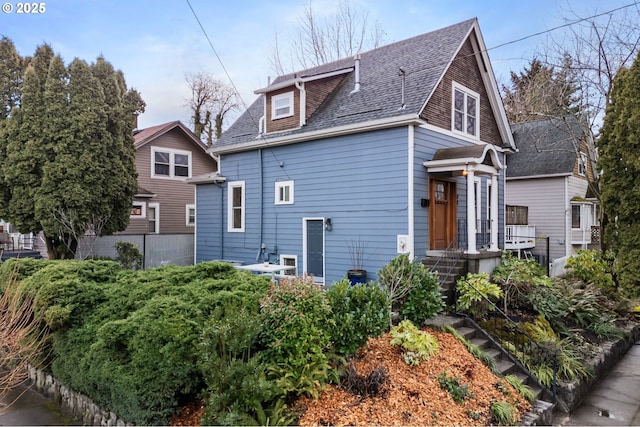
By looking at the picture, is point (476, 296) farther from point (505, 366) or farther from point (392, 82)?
point (392, 82)

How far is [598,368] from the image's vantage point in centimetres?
658

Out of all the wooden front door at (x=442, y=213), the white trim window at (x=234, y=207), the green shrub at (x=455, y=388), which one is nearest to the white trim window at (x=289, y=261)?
the white trim window at (x=234, y=207)

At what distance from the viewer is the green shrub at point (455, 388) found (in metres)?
4.61

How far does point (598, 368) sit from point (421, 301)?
3337 mm

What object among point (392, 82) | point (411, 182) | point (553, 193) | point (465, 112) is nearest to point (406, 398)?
point (411, 182)

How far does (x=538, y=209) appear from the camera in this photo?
749 inches

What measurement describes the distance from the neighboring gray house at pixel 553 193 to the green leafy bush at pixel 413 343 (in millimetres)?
13619

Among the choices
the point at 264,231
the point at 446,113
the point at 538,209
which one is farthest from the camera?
the point at 538,209

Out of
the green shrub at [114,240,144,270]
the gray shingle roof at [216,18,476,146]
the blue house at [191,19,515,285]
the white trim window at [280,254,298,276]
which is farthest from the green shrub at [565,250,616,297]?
the green shrub at [114,240,144,270]

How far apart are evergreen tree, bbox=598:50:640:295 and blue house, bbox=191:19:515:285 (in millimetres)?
2591

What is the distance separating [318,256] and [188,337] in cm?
700

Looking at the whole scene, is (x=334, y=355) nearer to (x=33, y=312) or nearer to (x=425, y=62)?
(x=33, y=312)

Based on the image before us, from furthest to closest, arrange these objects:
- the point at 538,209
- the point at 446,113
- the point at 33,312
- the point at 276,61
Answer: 1. the point at 276,61
2. the point at 538,209
3. the point at 446,113
4. the point at 33,312

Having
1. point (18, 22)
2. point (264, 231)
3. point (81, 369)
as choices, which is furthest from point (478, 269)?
point (18, 22)
